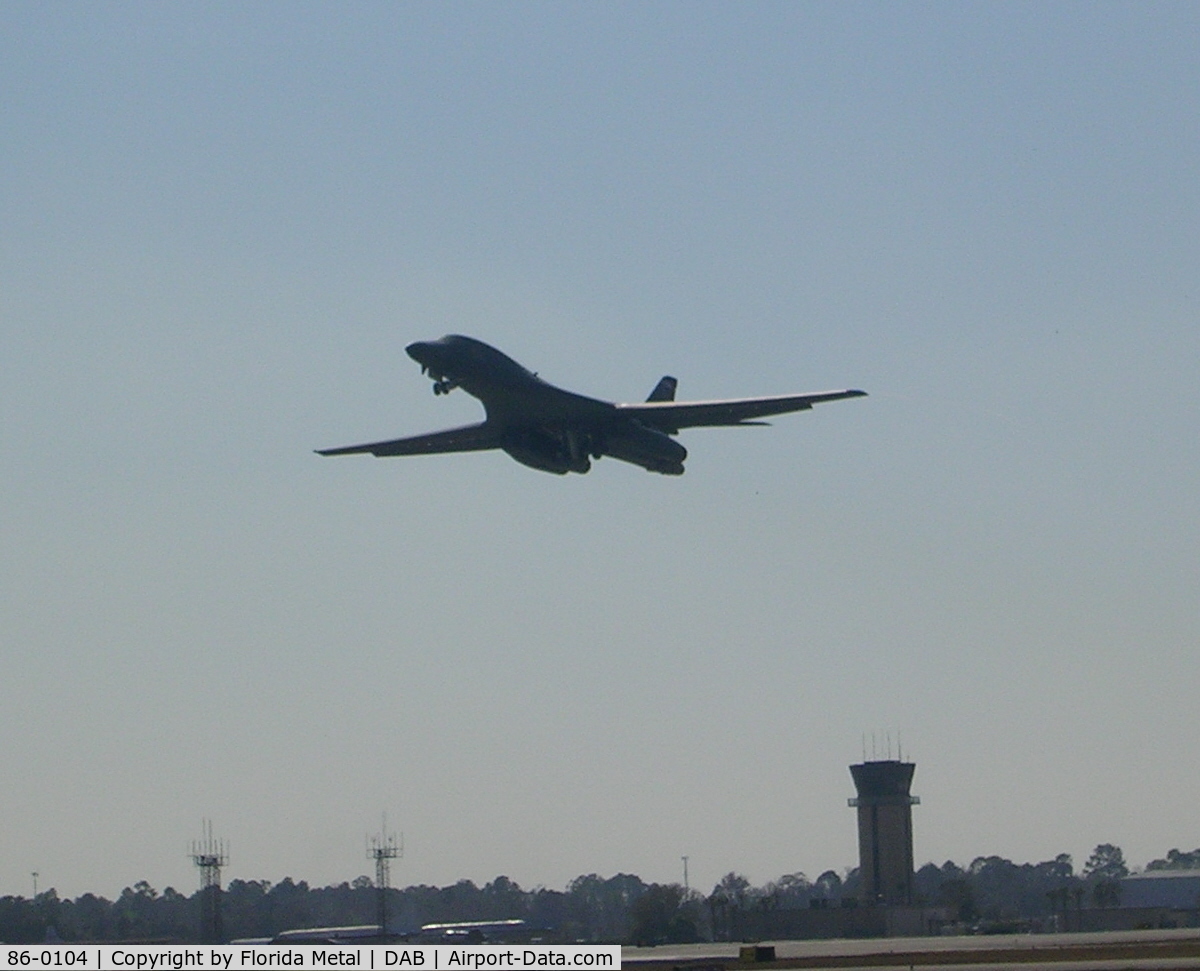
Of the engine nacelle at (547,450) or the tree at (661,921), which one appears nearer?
the engine nacelle at (547,450)

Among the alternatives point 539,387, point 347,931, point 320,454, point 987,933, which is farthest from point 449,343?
point 987,933

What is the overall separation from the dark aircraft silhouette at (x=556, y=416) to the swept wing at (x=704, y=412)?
1.8 inches

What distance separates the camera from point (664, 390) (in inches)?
4119

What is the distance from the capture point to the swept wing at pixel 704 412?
84.6 metres

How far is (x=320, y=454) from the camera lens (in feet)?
304

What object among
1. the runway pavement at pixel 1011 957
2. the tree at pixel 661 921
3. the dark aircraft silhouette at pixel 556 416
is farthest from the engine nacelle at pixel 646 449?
the tree at pixel 661 921

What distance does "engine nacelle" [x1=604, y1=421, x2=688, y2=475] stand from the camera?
88375 mm

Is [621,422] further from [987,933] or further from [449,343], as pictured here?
[987,933]

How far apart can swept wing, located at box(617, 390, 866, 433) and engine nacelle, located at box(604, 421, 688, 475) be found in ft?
1.94

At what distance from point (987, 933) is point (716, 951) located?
120 feet

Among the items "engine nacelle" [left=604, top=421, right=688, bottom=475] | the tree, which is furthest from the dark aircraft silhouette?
the tree
